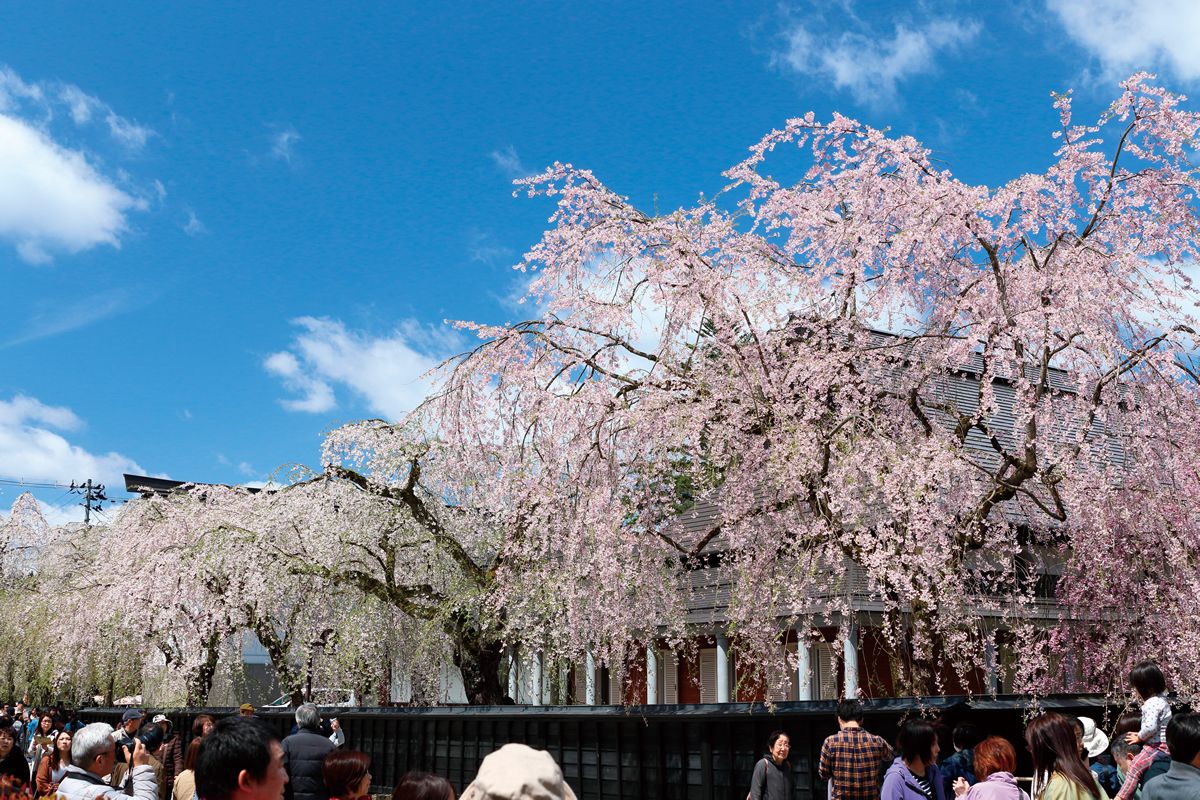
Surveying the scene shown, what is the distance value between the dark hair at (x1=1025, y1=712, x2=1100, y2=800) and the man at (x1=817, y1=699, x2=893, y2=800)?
6.95 feet

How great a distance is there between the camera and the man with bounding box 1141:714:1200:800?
159 inches

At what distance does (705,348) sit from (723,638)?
9.65 metres

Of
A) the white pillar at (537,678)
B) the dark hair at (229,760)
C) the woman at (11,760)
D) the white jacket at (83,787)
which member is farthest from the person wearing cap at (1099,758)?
the white pillar at (537,678)

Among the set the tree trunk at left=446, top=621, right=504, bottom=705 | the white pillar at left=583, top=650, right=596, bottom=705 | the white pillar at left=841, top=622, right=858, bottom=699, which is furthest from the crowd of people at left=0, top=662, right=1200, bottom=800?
the white pillar at left=583, top=650, right=596, bottom=705

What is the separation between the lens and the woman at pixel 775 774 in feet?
25.2

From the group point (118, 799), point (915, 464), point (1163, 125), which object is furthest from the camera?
point (1163, 125)

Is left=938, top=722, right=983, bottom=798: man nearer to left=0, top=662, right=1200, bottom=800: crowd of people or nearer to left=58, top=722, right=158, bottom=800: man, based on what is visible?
left=0, top=662, right=1200, bottom=800: crowd of people

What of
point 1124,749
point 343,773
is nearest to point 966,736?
point 1124,749

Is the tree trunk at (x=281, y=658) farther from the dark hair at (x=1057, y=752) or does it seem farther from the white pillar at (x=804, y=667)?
the dark hair at (x=1057, y=752)

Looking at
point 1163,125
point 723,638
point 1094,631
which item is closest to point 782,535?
point 1094,631

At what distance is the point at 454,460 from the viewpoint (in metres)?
13.3

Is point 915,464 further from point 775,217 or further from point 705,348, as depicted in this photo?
point 775,217

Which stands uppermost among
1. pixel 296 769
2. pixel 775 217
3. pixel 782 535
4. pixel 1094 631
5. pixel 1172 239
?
pixel 775 217

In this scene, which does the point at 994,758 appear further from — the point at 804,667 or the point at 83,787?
the point at 804,667
